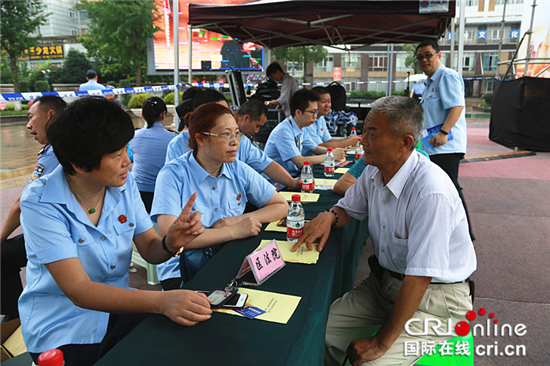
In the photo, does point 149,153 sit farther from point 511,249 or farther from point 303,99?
point 511,249

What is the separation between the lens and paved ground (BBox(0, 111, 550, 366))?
7.70 ft

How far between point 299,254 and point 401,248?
0.44 metres

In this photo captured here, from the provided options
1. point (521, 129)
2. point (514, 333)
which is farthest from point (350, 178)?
point (521, 129)

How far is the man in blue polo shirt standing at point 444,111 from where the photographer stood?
139 inches

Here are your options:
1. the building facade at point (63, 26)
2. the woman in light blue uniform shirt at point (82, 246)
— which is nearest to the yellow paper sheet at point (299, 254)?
the woman in light blue uniform shirt at point (82, 246)

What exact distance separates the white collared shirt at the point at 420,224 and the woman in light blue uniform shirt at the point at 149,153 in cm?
209

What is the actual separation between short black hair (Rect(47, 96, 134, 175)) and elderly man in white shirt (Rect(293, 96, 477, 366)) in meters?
0.88

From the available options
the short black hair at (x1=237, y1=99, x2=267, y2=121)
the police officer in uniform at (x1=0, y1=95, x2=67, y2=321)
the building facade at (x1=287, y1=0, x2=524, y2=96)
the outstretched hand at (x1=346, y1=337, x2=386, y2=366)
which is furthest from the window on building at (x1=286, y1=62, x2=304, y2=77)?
the outstretched hand at (x1=346, y1=337, x2=386, y2=366)

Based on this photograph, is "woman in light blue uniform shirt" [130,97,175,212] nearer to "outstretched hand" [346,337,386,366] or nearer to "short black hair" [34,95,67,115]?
"short black hair" [34,95,67,115]

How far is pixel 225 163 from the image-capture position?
7.04 feet

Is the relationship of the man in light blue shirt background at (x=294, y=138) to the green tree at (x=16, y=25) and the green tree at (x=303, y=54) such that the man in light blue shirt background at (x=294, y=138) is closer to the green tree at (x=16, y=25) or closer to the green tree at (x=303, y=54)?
the green tree at (x=16, y=25)

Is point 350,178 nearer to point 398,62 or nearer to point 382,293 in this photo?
point 382,293

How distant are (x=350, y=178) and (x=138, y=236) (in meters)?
1.53

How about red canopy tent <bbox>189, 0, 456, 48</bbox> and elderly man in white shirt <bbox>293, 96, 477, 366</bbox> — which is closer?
elderly man in white shirt <bbox>293, 96, 477, 366</bbox>
